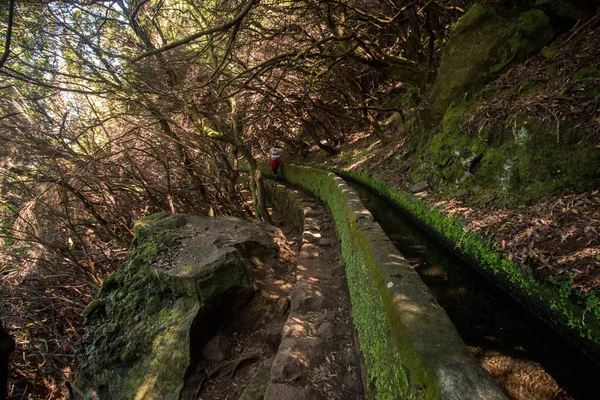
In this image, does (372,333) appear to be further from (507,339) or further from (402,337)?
(507,339)

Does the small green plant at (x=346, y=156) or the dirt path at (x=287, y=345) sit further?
the small green plant at (x=346, y=156)

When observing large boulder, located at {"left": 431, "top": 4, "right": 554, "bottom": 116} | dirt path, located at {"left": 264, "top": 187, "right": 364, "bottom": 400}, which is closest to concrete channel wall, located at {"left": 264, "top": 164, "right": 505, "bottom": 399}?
dirt path, located at {"left": 264, "top": 187, "right": 364, "bottom": 400}

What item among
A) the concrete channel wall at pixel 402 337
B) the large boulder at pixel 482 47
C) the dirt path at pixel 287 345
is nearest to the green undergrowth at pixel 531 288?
the concrete channel wall at pixel 402 337

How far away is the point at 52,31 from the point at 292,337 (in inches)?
254

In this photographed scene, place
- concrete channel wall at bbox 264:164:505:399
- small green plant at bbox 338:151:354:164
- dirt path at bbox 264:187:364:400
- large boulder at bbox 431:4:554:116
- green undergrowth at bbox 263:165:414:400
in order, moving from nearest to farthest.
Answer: concrete channel wall at bbox 264:164:505:399
green undergrowth at bbox 263:165:414:400
dirt path at bbox 264:187:364:400
large boulder at bbox 431:4:554:116
small green plant at bbox 338:151:354:164

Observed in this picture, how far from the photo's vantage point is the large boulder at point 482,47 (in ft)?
18.9

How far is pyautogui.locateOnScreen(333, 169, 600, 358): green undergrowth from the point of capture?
271 centimetres

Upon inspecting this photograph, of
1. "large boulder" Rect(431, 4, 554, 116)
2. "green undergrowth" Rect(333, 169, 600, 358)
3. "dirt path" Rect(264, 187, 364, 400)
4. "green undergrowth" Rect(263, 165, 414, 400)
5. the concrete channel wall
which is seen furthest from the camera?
"large boulder" Rect(431, 4, 554, 116)

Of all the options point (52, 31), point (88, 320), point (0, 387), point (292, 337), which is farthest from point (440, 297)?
point (52, 31)

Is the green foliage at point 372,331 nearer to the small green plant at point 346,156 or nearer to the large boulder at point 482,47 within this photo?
the large boulder at point 482,47

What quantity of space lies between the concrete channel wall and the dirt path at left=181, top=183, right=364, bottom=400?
0.32 meters

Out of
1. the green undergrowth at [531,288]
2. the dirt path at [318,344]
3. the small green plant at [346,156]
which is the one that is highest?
the small green plant at [346,156]

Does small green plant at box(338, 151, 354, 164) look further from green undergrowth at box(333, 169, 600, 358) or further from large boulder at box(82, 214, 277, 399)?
large boulder at box(82, 214, 277, 399)

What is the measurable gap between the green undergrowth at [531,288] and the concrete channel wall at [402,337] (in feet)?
5.85
